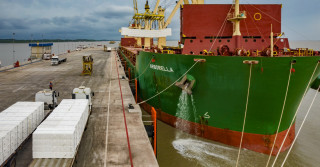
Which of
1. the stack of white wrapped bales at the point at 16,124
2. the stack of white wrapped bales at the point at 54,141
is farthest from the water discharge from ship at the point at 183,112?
the stack of white wrapped bales at the point at 16,124

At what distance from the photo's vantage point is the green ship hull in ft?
38.1

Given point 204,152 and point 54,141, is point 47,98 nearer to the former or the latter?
point 54,141

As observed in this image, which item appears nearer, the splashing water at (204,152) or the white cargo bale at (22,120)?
the white cargo bale at (22,120)

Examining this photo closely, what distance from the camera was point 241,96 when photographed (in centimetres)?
1212

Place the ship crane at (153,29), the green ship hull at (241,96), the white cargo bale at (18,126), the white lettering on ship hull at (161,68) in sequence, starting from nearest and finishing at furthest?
the white cargo bale at (18,126), the green ship hull at (241,96), the white lettering on ship hull at (161,68), the ship crane at (153,29)

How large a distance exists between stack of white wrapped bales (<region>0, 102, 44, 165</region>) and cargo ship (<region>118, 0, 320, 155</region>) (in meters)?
8.36

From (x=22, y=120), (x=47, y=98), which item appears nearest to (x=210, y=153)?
(x=22, y=120)

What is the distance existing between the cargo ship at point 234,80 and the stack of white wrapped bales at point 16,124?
329 inches

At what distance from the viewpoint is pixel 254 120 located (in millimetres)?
12312

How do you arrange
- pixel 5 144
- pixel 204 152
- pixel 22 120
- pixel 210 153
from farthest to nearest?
1. pixel 204 152
2. pixel 210 153
3. pixel 22 120
4. pixel 5 144

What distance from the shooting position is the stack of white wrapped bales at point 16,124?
812 centimetres

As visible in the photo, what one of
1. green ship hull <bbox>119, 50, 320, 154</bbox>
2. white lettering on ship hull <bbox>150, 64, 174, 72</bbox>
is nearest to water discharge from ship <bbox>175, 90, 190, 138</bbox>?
green ship hull <bbox>119, 50, 320, 154</bbox>

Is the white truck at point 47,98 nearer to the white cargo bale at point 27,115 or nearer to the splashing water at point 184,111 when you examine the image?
the white cargo bale at point 27,115

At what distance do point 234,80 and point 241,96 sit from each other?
0.99 m
